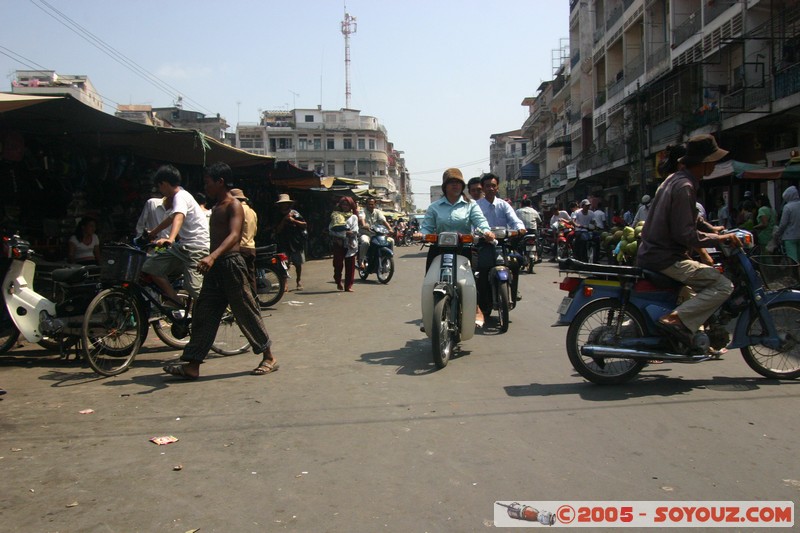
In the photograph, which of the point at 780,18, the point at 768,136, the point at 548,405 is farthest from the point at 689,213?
the point at 768,136

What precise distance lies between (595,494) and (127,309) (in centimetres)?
469

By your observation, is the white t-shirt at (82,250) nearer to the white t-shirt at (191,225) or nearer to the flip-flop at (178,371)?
the white t-shirt at (191,225)

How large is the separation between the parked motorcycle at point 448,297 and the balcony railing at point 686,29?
22633 millimetres

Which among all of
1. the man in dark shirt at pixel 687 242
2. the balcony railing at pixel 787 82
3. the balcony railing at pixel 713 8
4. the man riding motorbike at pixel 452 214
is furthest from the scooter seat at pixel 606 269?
the balcony railing at pixel 713 8

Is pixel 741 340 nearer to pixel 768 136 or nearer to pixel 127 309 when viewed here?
pixel 127 309

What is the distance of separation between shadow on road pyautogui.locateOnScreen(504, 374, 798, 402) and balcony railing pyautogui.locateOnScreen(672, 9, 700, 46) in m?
23.2

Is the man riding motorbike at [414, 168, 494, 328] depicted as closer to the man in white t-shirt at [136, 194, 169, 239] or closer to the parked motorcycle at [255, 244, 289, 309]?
the man in white t-shirt at [136, 194, 169, 239]

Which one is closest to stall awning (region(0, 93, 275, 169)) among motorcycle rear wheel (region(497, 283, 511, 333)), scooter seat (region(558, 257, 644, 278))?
motorcycle rear wheel (region(497, 283, 511, 333))

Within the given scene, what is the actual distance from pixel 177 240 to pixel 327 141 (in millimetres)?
87677

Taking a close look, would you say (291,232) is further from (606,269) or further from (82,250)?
(606,269)

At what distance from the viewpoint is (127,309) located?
20.6 ft

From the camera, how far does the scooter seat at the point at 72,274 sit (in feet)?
20.6

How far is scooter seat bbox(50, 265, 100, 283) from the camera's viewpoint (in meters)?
6.29

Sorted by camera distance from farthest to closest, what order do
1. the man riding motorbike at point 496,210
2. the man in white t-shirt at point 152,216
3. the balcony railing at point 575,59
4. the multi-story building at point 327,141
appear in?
1. the multi-story building at point 327,141
2. the balcony railing at point 575,59
3. the man riding motorbike at point 496,210
4. the man in white t-shirt at point 152,216
